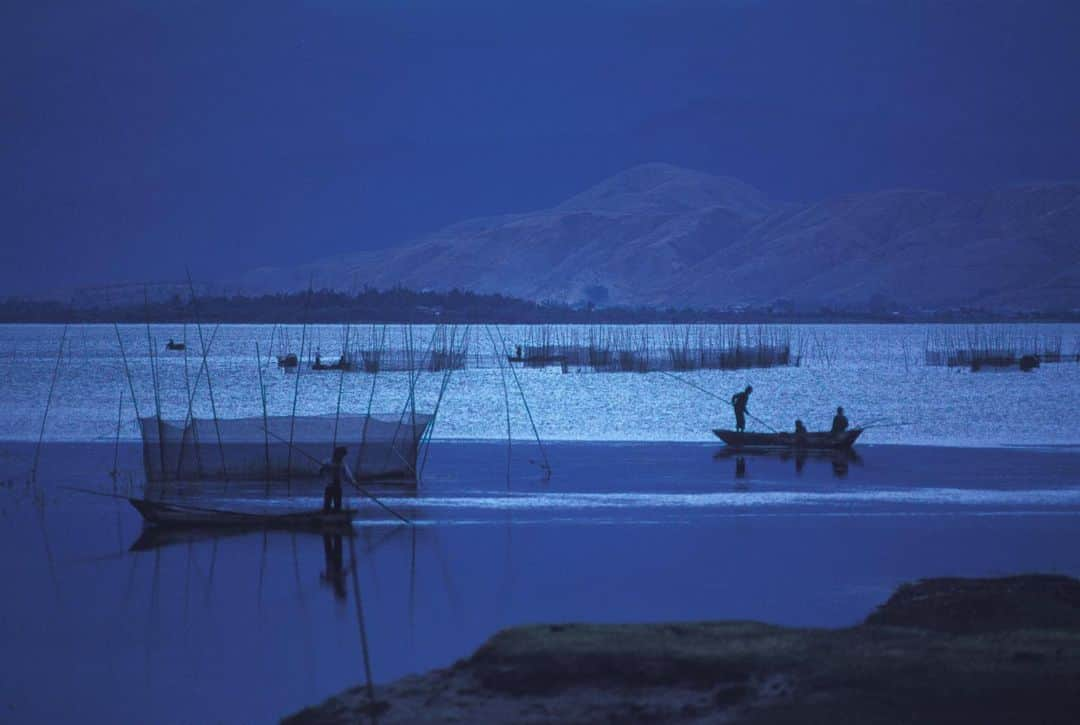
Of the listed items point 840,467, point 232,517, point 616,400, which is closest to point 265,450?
point 232,517

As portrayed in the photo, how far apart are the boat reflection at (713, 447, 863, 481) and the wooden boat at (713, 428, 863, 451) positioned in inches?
4.6

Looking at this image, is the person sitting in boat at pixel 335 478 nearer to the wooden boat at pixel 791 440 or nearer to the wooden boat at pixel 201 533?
the wooden boat at pixel 201 533

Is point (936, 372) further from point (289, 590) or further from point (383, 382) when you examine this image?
point (289, 590)

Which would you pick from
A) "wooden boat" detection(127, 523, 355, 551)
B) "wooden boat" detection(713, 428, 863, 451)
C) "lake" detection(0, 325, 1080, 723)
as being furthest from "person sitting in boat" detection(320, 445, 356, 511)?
"wooden boat" detection(713, 428, 863, 451)

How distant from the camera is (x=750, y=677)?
31.4 ft

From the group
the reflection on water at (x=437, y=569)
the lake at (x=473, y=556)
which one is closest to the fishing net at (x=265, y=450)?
the lake at (x=473, y=556)

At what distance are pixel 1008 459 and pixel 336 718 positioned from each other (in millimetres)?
21480

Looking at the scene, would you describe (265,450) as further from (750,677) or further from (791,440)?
(750,677)

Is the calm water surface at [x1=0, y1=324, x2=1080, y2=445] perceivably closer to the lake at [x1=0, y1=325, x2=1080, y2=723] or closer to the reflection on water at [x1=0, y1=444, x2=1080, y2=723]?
the lake at [x1=0, y1=325, x2=1080, y2=723]

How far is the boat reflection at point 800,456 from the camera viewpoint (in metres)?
→ 26.8

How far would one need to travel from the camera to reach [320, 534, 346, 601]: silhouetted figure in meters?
15.1

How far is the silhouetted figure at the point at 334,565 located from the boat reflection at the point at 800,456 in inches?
393

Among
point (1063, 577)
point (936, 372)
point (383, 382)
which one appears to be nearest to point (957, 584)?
point (1063, 577)

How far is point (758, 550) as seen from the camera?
17.2 metres
